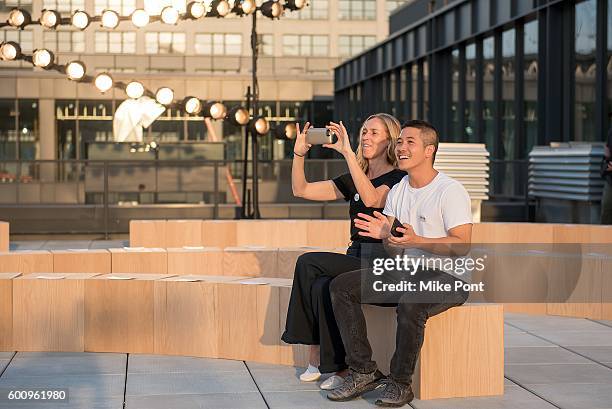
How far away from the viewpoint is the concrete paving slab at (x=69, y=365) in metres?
8.75

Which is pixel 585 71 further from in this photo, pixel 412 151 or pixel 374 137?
pixel 412 151

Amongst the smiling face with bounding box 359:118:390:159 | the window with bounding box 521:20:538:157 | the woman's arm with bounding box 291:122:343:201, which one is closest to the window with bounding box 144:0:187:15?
the window with bounding box 521:20:538:157

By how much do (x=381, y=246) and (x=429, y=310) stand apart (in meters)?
0.74

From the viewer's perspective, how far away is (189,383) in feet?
27.3

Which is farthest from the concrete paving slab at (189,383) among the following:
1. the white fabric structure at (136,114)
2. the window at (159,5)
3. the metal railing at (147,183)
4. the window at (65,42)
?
the window at (65,42)

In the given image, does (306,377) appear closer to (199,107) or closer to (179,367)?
(179,367)

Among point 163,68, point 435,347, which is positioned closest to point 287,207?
point 435,347

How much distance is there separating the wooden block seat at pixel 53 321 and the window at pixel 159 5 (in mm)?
11101

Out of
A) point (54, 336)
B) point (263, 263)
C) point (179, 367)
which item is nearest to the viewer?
point (179, 367)

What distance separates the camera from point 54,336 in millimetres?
9797

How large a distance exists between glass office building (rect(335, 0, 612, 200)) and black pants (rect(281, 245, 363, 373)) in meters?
14.7

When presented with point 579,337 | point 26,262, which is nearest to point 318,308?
point 579,337

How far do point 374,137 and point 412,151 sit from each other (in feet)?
2.23

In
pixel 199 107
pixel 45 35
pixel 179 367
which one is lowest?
pixel 179 367
